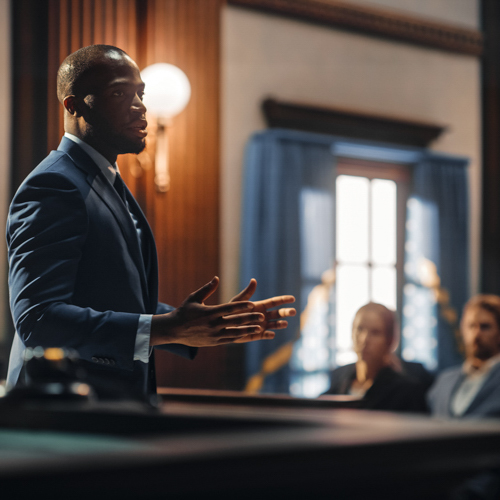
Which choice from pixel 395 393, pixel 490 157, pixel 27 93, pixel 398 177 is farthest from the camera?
pixel 490 157

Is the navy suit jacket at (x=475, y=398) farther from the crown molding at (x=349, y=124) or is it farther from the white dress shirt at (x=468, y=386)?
the crown molding at (x=349, y=124)

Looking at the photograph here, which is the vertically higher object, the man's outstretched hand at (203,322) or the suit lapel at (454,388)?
the man's outstretched hand at (203,322)

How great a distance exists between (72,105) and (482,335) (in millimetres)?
2747

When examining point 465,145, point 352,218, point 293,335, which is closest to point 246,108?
point 352,218

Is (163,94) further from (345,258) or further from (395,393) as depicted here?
(395,393)

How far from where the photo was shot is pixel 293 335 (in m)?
5.79

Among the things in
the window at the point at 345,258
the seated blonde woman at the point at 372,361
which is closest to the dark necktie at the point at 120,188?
the seated blonde woman at the point at 372,361

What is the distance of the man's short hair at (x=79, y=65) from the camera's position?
1.55 meters

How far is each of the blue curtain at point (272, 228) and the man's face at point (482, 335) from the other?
6.57 ft

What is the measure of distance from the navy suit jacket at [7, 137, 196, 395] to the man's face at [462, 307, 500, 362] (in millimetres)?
2586

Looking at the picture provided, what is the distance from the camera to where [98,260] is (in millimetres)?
1459

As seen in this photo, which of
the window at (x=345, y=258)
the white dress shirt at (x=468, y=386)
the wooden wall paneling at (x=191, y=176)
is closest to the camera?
the white dress shirt at (x=468, y=386)

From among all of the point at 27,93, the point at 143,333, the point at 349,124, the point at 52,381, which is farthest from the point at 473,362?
the point at 52,381

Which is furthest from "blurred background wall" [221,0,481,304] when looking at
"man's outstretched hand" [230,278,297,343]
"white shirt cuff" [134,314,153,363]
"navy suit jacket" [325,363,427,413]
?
"white shirt cuff" [134,314,153,363]
